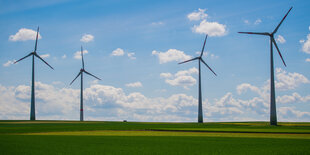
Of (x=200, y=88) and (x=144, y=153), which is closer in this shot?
(x=144, y=153)

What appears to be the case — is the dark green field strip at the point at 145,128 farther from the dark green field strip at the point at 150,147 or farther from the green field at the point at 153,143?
the dark green field strip at the point at 150,147

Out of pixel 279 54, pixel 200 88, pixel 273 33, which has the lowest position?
pixel 200 88

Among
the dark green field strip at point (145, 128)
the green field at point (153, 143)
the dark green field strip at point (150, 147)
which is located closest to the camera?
the dark green field strip at point (150, 147)

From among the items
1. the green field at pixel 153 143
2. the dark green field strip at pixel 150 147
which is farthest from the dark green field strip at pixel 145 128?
the dark green field strip at pixel 150 147

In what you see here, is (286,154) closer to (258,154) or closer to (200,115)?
(258,154)

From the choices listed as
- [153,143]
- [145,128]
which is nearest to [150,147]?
[153,143]

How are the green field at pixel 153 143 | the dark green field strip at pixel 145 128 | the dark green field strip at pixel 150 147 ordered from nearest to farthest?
the dark green field strip at pixel 150 147 → the green field at pixel 153 143 → the dark green field strip at pixel 145 128

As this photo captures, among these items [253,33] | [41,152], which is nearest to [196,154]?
[41,152]

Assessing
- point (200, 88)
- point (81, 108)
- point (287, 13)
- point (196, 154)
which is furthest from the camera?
point (81, 108)

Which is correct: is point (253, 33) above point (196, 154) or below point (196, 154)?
above

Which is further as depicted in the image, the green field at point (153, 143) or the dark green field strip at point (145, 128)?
the dark green field strip at point (145, 128)

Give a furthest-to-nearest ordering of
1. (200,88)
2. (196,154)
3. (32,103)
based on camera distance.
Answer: (32,103), (200,88), (196,154)

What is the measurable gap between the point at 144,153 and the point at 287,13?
258ft

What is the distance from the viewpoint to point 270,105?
283 ft
